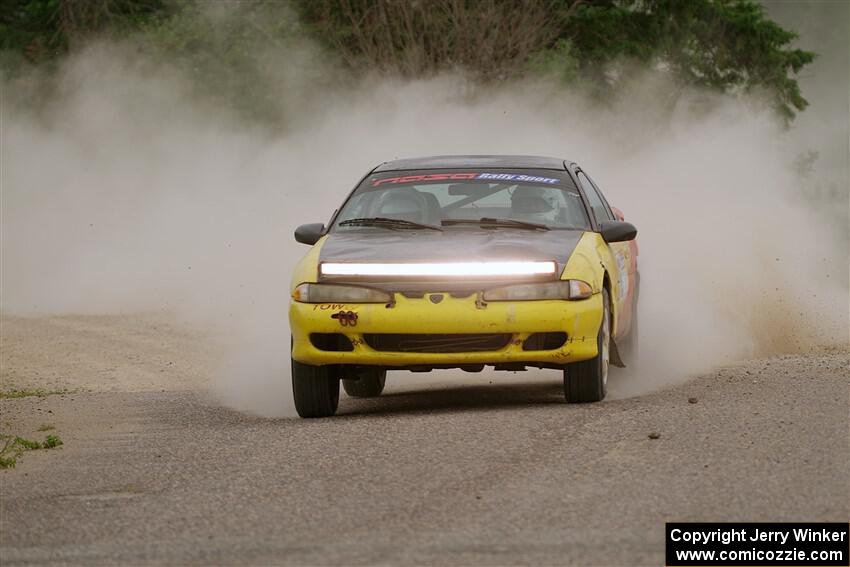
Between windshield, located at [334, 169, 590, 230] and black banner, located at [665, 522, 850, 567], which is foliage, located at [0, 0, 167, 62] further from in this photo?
black banner, located at [665, 522, 850, 567]

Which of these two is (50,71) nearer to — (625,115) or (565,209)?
(625,115)

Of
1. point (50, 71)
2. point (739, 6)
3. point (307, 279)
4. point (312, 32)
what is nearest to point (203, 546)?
point (307, 279)

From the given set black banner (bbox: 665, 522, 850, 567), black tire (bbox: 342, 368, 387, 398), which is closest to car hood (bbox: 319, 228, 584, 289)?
black tire (bbox: 342, 368, 387, 398)

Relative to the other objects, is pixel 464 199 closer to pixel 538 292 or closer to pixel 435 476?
pixel 538 292

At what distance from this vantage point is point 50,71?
37.3 m

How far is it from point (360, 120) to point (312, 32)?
11.8 feet

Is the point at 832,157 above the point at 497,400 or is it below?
below

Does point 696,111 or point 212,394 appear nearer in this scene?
point 212,394

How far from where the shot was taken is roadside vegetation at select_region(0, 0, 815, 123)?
1283 inches

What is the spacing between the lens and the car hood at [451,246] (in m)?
9.80

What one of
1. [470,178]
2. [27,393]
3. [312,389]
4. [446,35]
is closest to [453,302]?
[312,389]

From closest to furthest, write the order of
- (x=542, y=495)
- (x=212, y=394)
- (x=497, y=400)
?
(x=542, y=495) < (x=497, y=400) < (x=212, y=394)

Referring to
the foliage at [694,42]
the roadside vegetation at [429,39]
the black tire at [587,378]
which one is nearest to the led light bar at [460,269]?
the black tire at [587,378]

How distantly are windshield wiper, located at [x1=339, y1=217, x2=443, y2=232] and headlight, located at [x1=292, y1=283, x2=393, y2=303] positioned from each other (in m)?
0.93
